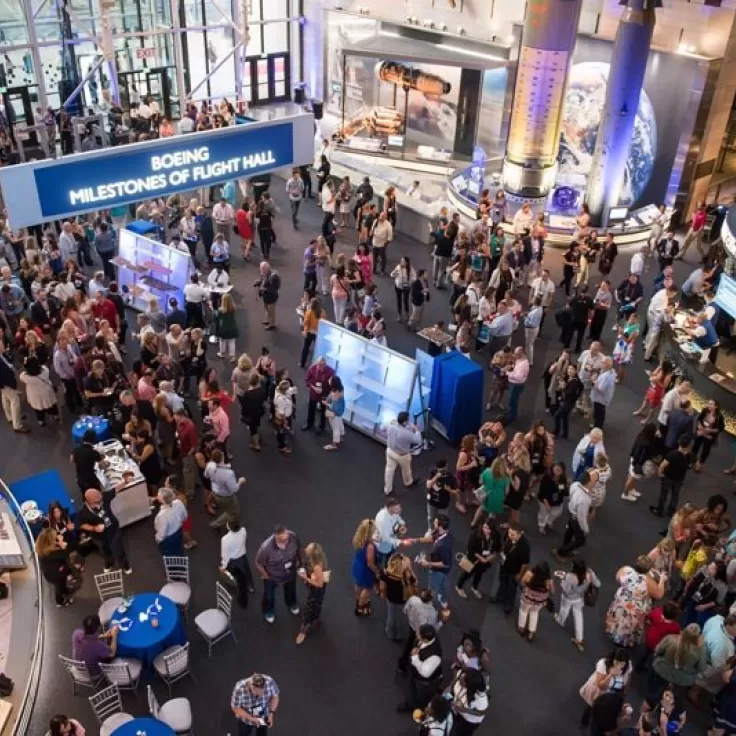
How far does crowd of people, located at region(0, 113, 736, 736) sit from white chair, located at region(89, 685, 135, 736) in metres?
0.30

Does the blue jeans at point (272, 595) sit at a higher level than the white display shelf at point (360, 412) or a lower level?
higher

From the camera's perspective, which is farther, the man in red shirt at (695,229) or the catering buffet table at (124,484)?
the man in red shirt at (695,229)

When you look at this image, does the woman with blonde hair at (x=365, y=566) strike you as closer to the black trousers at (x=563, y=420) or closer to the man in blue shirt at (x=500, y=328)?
the black trousers at (x=563, y=420)

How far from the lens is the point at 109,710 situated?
673cm

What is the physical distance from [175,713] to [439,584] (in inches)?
105

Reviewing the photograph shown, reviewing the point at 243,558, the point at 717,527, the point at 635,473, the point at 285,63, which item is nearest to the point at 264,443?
the point at 243,558

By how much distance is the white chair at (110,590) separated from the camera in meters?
7.37

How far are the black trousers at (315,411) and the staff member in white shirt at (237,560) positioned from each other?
2.70m

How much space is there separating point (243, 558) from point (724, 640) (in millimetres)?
4331

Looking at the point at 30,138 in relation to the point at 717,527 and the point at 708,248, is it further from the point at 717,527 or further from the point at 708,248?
the point at 717,527

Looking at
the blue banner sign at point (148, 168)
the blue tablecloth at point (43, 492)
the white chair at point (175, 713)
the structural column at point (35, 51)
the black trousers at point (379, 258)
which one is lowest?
the black trousers at point (379, 258)

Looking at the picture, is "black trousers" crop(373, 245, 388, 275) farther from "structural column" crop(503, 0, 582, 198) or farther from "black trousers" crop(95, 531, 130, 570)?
"black trousers" crop(95, 531, 130, 570)

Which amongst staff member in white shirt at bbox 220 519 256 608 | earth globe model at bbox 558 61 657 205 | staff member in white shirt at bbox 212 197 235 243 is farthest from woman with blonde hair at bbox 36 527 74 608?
earth globe model at bbox 558 61 657 205

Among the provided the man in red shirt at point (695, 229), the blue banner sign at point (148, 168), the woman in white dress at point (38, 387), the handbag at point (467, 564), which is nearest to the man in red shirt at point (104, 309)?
the woman in white dress at point (38, 387)
